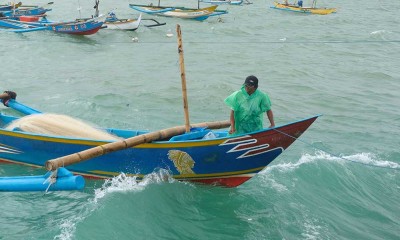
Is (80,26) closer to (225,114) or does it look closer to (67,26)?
(67,26)

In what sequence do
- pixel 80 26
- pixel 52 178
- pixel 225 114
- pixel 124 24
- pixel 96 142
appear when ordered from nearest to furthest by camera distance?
pixel 52 178
pixel 96 142
pixel 225 114
pixel 80 26
pixel 124 24

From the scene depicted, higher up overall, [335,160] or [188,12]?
[188,12]

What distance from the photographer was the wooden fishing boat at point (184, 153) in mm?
7090

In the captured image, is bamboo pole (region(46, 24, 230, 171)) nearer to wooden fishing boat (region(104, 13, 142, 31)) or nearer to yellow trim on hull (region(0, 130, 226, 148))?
yellow trim on hull (region(0, 130, 226, 148))

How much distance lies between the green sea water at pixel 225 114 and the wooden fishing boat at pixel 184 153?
30cm

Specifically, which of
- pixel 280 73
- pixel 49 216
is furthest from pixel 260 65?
pixel 49 216

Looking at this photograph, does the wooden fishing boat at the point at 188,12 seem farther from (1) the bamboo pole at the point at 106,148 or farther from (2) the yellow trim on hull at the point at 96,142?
(2) the yellow trim on hull at the point at 96,142

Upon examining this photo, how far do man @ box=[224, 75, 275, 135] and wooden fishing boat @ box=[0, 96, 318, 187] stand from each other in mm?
322

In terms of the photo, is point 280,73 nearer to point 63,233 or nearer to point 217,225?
point 217,225

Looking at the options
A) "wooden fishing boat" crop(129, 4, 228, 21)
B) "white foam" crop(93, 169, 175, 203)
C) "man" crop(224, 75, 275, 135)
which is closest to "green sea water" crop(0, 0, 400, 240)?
"white foam" crop(93, 169, 175, 203)

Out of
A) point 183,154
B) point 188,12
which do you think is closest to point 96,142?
point 183,154

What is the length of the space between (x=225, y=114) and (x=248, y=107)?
6.08 meters

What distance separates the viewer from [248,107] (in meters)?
7.01

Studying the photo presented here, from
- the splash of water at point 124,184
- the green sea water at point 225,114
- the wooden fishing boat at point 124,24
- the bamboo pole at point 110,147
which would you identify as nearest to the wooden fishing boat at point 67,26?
the green sea water at point 225,114
